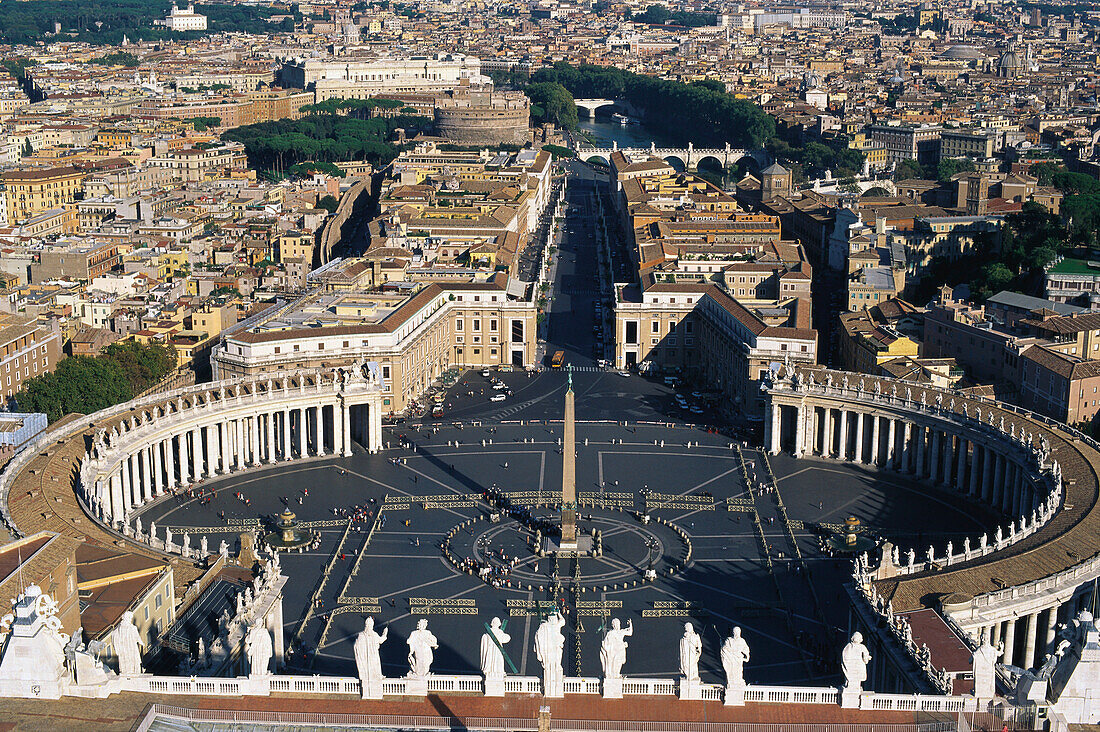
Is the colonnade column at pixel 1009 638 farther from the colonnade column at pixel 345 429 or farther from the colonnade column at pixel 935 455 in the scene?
the colonnade column at pixel 345 429

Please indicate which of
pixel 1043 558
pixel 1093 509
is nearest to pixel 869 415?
pixel 1093 509

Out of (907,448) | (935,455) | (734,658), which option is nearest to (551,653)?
(734,658)

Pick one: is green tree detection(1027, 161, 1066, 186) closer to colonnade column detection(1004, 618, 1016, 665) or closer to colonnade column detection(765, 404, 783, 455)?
colonnade column detection(765, 404, 783, 455)

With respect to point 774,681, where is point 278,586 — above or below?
above

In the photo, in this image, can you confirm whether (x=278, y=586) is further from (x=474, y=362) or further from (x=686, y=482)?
(x=474, y=362)

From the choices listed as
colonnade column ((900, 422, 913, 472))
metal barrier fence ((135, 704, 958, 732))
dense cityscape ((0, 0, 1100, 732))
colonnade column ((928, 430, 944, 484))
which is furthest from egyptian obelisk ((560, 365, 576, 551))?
metal barrier fence ((135, 704, 958, 732))

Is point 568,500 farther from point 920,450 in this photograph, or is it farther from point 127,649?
point 127,649
